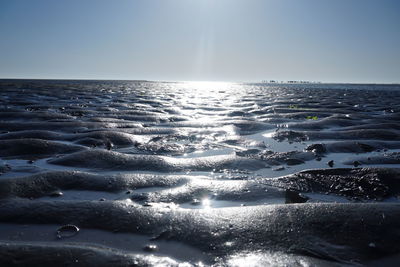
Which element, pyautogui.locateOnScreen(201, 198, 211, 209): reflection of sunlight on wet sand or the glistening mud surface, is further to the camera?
pyautogui.locateOnScreen(201, 198, 211, 209): reflection of sunlight on wet sand

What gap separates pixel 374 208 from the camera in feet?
8.05

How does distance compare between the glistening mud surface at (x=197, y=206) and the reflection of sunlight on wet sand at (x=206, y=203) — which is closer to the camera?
the glistening mud surface at (x=197, y=206)

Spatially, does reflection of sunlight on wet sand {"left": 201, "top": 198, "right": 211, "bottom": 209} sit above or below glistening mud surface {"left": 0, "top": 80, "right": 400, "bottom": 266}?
below

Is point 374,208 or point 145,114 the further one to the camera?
point 145,114

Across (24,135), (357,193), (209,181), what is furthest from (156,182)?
(24,135)

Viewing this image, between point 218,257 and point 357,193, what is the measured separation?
5.77 ft

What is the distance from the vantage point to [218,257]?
6.07 ft

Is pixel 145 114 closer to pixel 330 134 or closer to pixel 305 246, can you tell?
pixel 330 134

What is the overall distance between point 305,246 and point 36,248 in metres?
1.58

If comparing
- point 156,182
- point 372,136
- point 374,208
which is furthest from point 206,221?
point 372,136

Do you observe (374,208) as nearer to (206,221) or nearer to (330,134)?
(206,221)

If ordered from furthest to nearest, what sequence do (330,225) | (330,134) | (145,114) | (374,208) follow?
(145,114) → (330,134) → (374,208) → (330,225)

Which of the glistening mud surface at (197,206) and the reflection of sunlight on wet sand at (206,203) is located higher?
the glistening mud surface at (197,206)

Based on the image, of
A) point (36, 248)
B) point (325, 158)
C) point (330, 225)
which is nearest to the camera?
point (36, 248)
